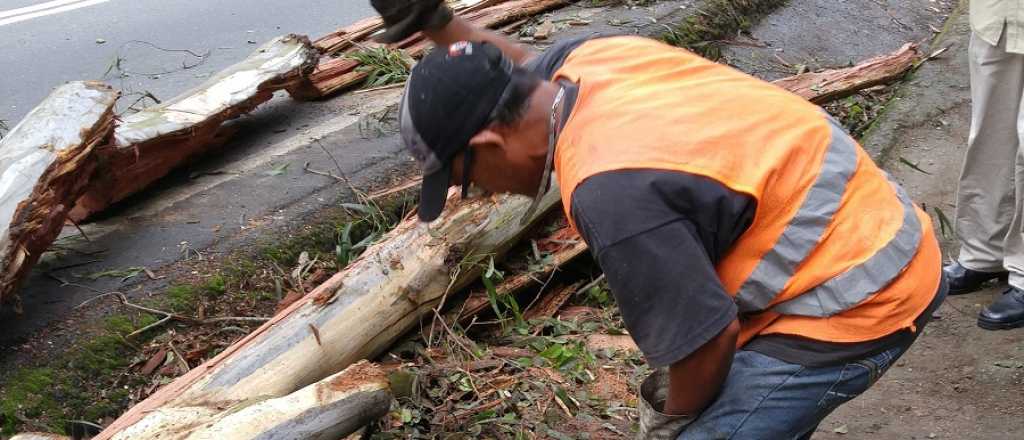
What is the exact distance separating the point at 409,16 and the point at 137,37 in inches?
205

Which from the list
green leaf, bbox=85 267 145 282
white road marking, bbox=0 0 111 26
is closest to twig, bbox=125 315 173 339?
green leaf, bbox=85 267 145 282

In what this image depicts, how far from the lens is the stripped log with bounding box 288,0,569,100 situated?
556 cm

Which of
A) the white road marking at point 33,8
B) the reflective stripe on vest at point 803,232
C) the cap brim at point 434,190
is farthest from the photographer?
the white road marking at point 33,8

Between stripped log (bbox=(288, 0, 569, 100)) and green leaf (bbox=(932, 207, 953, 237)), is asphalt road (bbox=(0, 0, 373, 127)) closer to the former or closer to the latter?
stripped log (bbox=(288, 0, 569, 100))

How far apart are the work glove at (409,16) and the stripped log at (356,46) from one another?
220 cm

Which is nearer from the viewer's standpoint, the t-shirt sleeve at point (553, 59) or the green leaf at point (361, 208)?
the t-shirt sleeve at point (553, 59)

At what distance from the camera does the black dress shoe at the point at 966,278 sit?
433 centimetres

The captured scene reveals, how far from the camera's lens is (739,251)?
6.32ft

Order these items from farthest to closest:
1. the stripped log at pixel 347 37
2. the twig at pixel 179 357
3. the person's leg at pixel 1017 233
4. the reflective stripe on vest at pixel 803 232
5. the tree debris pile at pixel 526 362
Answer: the stripped log at pixel 347 37 → the person's leg at pixel 1017 233 → the twig at pixel 179 357 → the tree debris pile at pixel 526 362 → the reflective stripe on vest at pixel 803 232

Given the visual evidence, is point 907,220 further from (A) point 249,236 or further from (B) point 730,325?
(A) point 249,236

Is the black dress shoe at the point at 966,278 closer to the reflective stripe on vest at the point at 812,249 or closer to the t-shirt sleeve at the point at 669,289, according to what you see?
the reflective stripe on vest at the point at 812,249

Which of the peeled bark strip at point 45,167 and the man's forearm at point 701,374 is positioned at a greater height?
the man's forearm at point 701,374

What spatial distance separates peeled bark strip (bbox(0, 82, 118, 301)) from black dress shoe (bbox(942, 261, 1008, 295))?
358cm

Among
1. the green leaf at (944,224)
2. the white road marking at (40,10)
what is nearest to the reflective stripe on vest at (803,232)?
the green leaf at (944,224)
